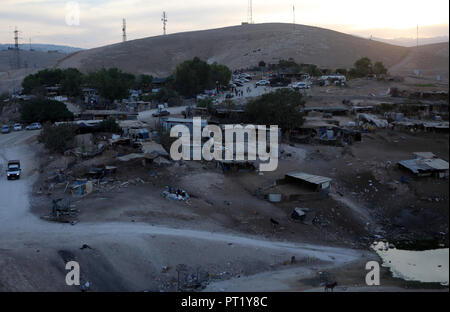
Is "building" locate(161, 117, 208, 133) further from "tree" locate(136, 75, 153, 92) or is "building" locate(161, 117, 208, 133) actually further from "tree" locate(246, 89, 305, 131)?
"tree" locate(136, 75, 153, 92)

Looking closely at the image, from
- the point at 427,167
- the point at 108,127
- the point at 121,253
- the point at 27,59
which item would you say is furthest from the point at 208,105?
the point at 27,59

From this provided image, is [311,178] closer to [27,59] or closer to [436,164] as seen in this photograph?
[436,164]

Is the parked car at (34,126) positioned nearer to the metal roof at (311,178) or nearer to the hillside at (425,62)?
the metal roof at (311,178)

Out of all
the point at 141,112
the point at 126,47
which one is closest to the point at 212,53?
the point at 126,47

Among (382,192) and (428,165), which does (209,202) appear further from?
(428,165)

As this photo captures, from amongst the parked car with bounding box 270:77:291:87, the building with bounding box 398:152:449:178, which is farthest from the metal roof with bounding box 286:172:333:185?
the parked car with bounding box 270:77:291:87
